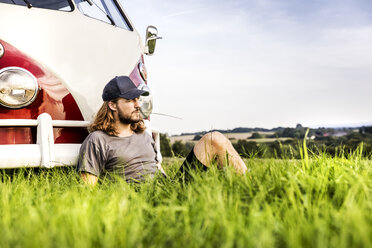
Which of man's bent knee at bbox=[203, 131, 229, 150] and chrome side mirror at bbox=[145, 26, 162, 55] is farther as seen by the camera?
chrome side mirror at bbox=[145, 26, 162, 55]

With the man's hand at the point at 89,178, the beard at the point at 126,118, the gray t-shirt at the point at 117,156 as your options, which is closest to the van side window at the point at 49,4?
the beard at the point at 126,118

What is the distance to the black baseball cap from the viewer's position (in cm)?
329

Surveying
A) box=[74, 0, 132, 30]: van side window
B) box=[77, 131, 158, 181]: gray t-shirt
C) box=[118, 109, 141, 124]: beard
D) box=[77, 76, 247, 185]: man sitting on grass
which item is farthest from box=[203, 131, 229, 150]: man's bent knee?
box=[74, 0, 132, 30]: van side window

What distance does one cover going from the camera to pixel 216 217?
1720mm

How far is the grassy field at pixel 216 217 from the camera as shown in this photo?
A: 1511 millimetres

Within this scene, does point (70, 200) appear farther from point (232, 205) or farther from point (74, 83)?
point (74, 83)

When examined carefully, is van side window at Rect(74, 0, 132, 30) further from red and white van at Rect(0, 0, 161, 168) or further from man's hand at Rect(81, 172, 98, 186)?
man's hand at Rect(81, 172, 98, 186)

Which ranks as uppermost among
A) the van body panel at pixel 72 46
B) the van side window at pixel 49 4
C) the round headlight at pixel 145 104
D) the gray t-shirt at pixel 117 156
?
the van side window at pixel 49 4

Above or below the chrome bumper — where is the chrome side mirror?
above

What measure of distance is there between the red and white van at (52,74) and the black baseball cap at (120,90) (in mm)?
170

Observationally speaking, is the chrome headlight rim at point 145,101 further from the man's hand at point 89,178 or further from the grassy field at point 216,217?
the grassy field at point 216,217

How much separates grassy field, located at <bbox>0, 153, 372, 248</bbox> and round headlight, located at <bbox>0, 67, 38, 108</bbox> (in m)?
0.79

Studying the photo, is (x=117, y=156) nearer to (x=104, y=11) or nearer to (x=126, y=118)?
(x=126, y=118)

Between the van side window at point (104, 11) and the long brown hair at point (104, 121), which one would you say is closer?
the long brown hair at point (104, 121)
